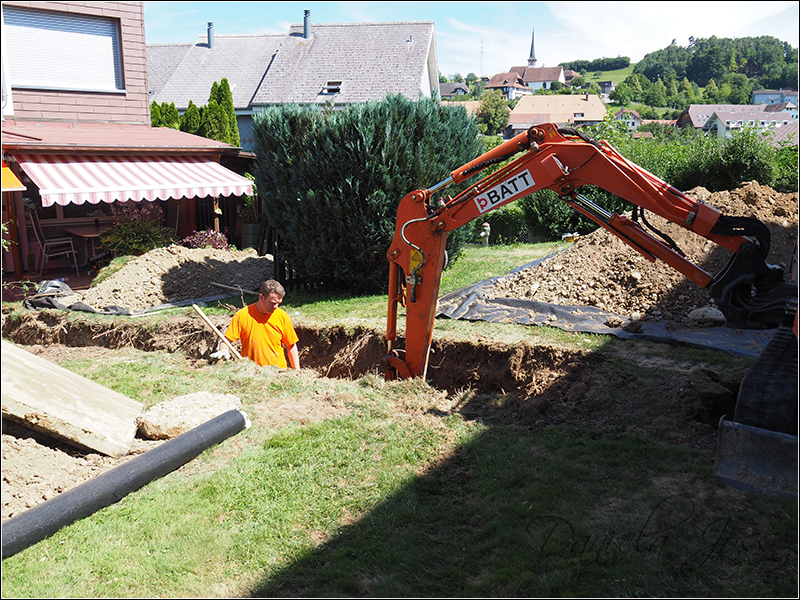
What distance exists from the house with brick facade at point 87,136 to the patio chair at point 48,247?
27 centimetres

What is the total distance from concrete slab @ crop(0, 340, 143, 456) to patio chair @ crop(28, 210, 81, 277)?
8.87 m

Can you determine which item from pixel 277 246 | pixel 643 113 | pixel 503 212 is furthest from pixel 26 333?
pixel 643 113

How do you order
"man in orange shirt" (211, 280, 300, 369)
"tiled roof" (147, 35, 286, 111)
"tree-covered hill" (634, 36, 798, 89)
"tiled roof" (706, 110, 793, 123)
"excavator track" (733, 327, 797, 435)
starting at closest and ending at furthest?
"excavator track" (733, 327, 797, 435) < "man in orange shirt" (211, 280, 300, 369) < "tiled roof" (147, 35, 286, 111) < "tree-covered hill" (634, 36, 798, 89) < "tiled roof" (706, 110, 793, 123)

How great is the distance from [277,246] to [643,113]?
88.3 m

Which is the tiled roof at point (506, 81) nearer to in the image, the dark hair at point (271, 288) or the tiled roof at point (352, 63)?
the tiled roof at point (352, 63)

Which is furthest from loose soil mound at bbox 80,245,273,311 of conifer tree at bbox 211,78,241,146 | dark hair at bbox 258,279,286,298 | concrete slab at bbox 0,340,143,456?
conifer tree at bbox 211,78,241,146

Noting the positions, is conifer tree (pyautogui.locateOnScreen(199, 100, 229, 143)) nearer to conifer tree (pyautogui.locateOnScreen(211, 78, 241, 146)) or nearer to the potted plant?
conifer tree (pyautogui.locateOnScreen(211, 78, 241, 146))

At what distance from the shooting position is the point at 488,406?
21.7 feet

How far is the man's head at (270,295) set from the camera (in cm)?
742

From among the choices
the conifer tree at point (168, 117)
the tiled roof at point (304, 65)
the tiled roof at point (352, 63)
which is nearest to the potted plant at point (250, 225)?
the conifer tree at point (168, 117)

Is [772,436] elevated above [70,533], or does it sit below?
above

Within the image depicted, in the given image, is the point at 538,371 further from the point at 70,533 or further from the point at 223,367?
the point at 70,533

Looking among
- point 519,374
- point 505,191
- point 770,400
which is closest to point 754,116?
point 519,374

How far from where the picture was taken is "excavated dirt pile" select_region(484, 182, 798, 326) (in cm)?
875
